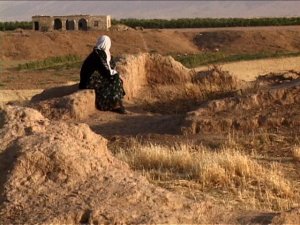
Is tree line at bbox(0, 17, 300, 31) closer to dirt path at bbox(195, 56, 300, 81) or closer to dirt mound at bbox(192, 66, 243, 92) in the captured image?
dirt path at bbox(195, 56, 300, 81)

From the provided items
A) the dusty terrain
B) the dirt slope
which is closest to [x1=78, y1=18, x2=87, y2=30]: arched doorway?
the dusty terrain

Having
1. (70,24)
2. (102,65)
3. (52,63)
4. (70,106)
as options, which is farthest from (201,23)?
(70,106)

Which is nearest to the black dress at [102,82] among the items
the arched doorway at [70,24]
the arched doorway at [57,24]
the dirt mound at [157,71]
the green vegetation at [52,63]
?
the dirt mound at [157,71]

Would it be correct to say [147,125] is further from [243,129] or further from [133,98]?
[133,98]

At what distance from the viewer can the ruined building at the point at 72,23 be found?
54312 millimetres

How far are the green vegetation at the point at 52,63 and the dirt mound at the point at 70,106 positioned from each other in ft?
73.1

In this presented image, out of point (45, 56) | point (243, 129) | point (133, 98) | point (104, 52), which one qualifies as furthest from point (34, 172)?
point (45, 56)

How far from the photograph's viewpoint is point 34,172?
613cm

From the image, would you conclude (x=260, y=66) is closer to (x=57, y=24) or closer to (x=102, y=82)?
(x=102, y=82)

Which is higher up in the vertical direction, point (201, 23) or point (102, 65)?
point (102, 65)

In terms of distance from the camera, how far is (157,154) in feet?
30.5

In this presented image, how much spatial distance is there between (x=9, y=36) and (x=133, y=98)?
32462 millimetres

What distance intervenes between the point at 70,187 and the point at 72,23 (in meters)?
50.8

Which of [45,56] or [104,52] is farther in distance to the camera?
[45,56]
